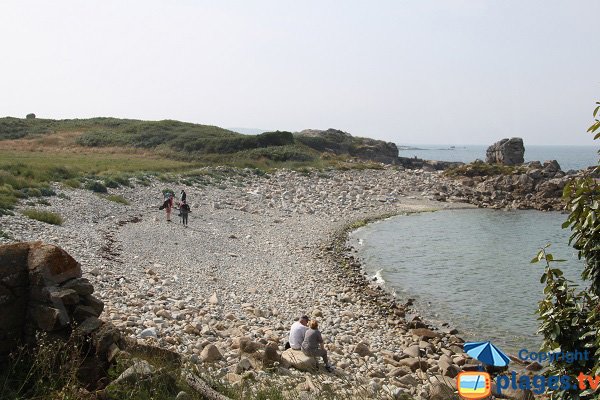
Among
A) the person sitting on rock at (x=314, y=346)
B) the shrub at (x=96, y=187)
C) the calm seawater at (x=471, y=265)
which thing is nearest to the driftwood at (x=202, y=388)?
the person sitting on rock at (x=314, y=346)

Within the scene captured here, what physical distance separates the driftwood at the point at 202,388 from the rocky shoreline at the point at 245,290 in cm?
97

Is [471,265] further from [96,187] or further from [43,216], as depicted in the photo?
[96,187]

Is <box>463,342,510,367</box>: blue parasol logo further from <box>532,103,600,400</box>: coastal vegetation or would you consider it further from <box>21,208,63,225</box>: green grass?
<box>21,208,63,225</box>: green grass

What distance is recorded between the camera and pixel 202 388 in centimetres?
696

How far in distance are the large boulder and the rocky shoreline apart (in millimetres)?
37878

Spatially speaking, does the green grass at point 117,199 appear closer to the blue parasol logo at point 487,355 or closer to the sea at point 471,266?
the sea at point 471,266

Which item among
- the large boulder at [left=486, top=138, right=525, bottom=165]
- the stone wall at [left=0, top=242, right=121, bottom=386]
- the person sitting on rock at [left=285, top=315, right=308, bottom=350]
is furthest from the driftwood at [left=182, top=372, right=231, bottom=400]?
the large boulder at [left=486, top=138, right=525, bottom=165]

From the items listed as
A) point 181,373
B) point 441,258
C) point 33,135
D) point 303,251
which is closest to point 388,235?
point 441,258

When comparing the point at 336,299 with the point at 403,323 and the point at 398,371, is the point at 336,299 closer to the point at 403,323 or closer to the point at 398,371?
the point at 403,323

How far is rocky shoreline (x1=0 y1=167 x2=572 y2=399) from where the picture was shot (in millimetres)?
11305

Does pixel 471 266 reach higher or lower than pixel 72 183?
lower

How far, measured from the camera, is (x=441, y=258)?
27234 mm

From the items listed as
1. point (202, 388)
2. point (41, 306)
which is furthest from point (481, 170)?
point (41, 306)

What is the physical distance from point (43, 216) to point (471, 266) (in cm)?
1987
